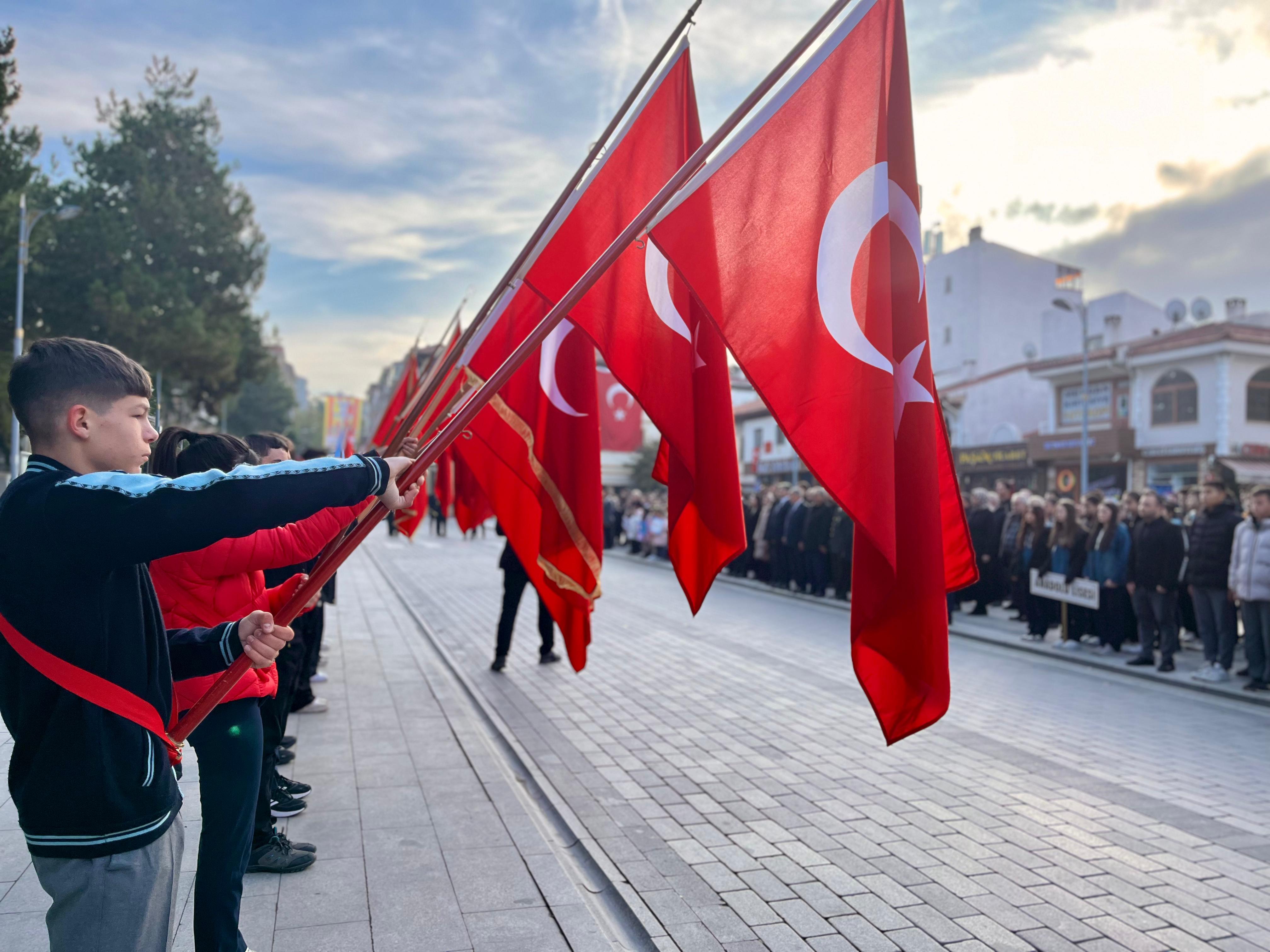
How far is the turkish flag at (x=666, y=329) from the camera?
12.4ft

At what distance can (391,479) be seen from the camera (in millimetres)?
2186

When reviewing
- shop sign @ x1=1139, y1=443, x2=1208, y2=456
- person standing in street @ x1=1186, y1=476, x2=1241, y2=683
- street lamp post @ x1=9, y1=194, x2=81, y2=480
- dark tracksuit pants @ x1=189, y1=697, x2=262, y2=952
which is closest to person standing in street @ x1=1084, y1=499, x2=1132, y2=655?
person standing in street @ x1=1186, y1=476, x2=1241, y2=683

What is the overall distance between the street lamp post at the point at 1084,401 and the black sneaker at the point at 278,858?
29.1 metres

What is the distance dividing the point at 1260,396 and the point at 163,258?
4015 cm

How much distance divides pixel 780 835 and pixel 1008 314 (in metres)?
50.8

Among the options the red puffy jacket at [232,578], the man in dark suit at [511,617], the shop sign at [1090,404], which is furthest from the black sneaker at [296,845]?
the shop sign at [1090,404]

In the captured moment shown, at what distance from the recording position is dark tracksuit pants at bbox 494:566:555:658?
9.22 m

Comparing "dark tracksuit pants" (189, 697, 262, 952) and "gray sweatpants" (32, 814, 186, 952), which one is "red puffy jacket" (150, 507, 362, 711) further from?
"gray sweatpants" (32, 814, 186, 952)

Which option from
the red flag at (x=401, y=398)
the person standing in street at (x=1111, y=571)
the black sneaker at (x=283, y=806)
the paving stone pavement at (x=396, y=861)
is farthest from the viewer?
the person standing in street at (x=1111, y=571)

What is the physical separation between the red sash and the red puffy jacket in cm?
84

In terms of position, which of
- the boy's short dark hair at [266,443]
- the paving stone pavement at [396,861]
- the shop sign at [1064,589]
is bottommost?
the paving stone pavement at [396,861]

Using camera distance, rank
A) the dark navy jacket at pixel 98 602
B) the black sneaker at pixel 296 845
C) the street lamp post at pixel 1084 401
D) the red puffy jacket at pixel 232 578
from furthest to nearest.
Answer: the street lamp post at pixel 1084 401
the black sneaker at pixel 296 845
the red puffy jacket at pixel 232 578
the dark navy jacket at pixel 98 602

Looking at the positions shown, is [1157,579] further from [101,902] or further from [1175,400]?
[1175,400]

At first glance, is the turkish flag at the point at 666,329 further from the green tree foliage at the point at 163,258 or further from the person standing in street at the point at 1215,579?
the green tree foliage at the point at 163,258
